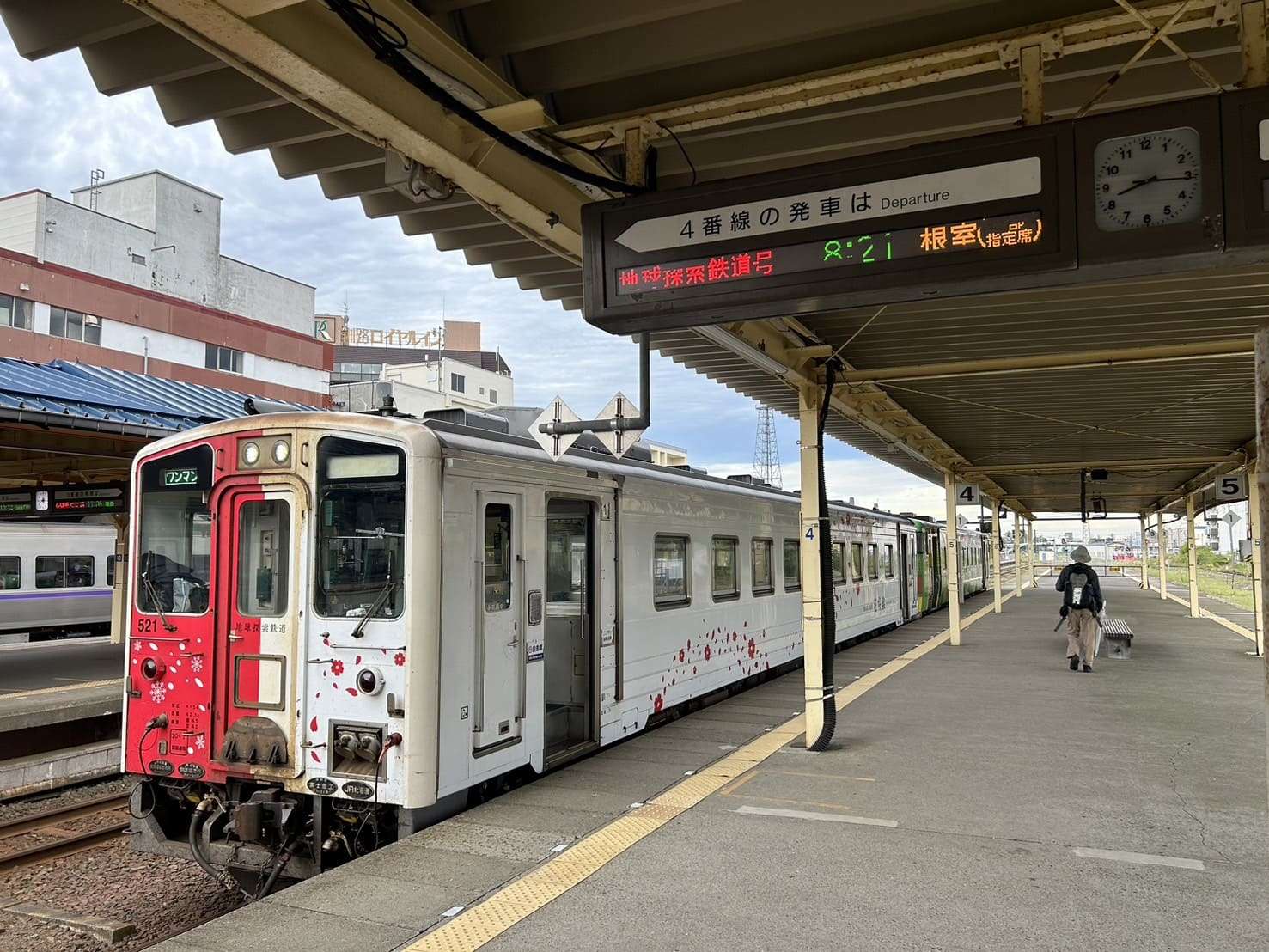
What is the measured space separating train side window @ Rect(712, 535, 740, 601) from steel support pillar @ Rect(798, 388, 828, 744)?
72.9 inches

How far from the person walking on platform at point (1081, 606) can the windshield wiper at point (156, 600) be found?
11.0 m

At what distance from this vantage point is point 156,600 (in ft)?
19.8

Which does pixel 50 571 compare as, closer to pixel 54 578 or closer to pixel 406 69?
pixel 54 578

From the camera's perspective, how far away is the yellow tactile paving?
4164mm

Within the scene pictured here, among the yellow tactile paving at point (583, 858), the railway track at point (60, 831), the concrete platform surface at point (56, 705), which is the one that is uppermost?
the yellow tactile paving at point (583, 858)

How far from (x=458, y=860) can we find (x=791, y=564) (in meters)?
8.34

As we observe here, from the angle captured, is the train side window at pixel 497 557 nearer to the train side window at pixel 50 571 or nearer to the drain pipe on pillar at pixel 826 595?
the drain pipe on pillar at pixel 826 595

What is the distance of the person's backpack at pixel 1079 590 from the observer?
41.5 feet

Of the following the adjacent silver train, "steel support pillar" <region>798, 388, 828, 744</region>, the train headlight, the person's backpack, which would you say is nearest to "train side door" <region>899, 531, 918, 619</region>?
the person's backpack

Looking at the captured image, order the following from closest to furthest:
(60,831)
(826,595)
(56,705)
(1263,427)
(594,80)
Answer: (1263,427)
(594,80)
(60,831)
(826,595)
(56,705)

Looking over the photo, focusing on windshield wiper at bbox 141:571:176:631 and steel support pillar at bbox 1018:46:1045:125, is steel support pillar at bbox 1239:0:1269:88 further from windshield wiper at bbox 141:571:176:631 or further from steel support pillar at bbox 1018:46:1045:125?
windshield wiper at bbox 141:571:176:631

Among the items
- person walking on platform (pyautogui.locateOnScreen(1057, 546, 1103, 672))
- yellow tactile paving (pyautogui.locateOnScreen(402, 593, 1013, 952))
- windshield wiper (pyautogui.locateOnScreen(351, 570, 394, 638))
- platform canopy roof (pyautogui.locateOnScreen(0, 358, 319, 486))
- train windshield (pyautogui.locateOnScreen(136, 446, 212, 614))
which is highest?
platform canopy roof (pyautogui.locateOnScreen(0, 358, 319, 486))

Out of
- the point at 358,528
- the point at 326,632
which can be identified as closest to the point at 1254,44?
the point at 358,528

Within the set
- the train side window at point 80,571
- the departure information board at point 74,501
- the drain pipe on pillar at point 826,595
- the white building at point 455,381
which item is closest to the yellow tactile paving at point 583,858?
the drain pipe on pillar at point 826,595
